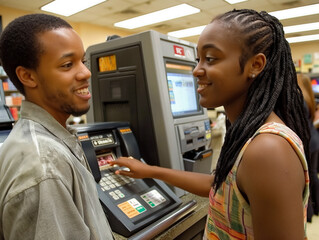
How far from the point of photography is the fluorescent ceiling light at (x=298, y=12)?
20.0ft

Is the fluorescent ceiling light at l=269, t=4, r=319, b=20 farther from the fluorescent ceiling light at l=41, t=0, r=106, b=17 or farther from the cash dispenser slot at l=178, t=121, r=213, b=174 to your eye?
A: the cash dispenser slot at l=178, t=121, r=213, b=174

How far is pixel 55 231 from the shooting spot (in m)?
0.57

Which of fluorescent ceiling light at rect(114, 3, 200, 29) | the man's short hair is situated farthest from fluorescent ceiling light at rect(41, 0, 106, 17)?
the man's short hair

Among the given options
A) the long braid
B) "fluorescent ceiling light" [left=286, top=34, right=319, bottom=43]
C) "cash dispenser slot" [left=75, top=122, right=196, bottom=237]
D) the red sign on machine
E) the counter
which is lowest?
the counter

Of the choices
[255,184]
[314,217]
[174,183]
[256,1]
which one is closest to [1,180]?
[255,184]

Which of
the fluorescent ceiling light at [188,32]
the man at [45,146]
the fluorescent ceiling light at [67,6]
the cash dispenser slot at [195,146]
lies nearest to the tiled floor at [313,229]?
the cash dispenser slot at [195,146]

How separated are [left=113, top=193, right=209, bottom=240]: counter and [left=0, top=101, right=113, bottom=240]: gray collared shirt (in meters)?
0.43

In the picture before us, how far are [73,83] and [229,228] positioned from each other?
2.13 feet

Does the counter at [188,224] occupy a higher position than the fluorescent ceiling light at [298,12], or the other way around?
the fluorescent ceiling light at [298,12]

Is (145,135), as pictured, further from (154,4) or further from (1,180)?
(154,4)

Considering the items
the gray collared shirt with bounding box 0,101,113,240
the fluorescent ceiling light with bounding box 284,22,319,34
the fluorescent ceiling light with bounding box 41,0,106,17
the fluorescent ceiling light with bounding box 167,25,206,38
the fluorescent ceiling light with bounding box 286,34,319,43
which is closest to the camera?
the gray collared shirt with bounding box 0,101,113,240

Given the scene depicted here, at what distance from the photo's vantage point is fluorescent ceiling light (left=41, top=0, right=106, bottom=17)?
5426mm

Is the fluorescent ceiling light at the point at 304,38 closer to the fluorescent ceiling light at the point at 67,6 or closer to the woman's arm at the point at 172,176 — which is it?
the fluorescent ceiling light at the point at 67,6

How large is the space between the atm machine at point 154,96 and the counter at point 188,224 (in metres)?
0.11
